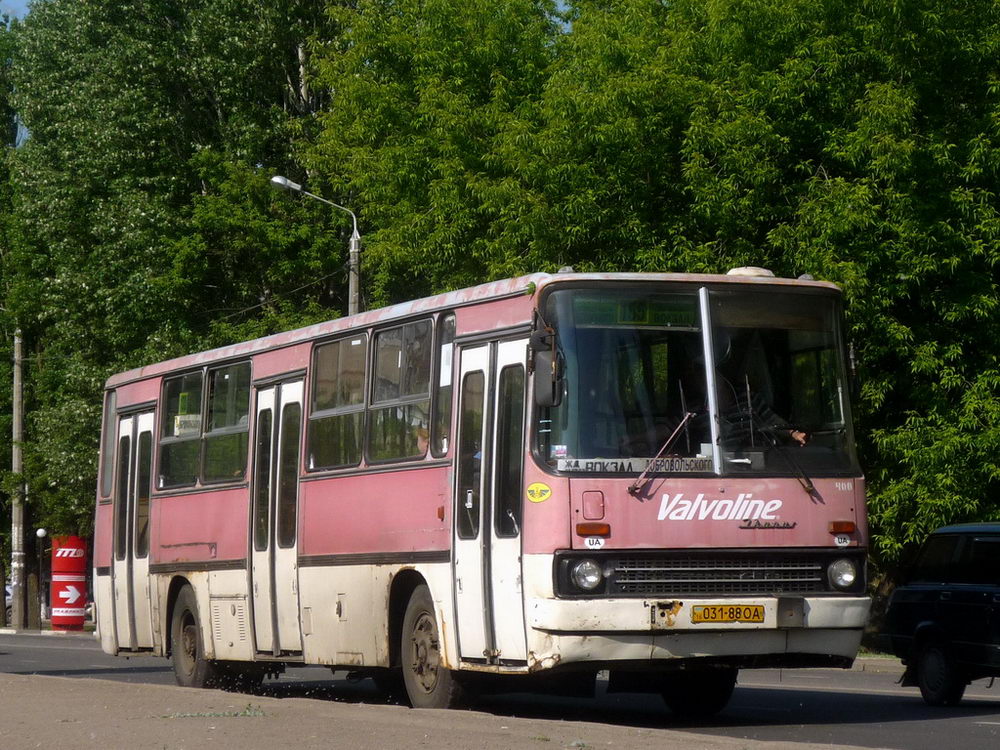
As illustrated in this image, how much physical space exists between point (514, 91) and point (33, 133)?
58.4 feet

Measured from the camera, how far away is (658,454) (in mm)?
12617

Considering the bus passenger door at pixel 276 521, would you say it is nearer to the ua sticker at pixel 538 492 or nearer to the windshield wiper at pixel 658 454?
the ua sticker at pixel 538 492

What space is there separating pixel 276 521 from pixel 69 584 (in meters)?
33.2

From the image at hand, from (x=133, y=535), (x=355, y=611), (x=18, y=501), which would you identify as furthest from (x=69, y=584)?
(x=355, y=611)

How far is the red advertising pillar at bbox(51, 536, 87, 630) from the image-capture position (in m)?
48.3

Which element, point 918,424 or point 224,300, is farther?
point 224,300

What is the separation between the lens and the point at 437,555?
13945 millimetres

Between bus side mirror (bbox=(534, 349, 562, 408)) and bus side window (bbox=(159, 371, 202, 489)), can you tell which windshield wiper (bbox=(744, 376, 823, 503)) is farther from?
bus side window (bbox=(159, 371, 202, 489))

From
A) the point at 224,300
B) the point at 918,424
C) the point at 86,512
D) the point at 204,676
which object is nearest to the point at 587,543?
the point at 204,676

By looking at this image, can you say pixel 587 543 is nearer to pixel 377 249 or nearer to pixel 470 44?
pixel 377 249

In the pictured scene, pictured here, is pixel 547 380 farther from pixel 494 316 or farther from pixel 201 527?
pixel 201 527

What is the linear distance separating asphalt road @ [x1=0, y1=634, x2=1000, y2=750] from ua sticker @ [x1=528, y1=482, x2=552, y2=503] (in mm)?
1928

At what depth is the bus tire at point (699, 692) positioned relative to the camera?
14602 mm

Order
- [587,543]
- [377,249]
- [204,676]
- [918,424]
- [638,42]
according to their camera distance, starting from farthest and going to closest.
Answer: [377,249] < [638,42] < [918,424] < [204,676] < [587,543]
